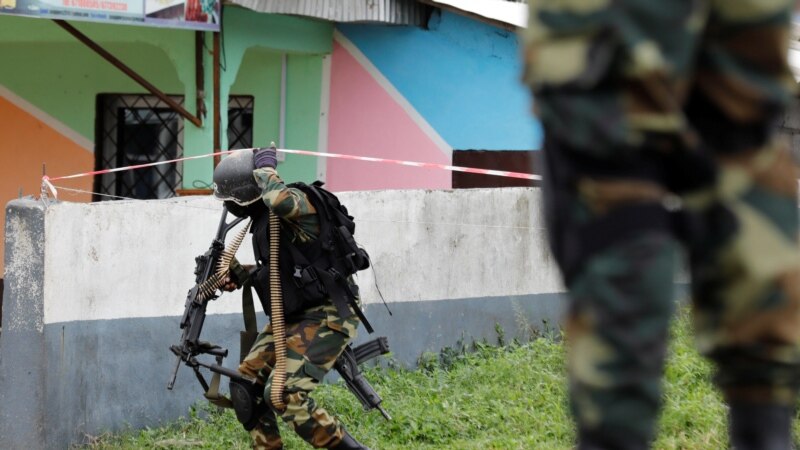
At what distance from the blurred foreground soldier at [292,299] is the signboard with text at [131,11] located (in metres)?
3.59

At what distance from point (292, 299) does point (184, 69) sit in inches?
210

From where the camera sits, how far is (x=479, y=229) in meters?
8.52

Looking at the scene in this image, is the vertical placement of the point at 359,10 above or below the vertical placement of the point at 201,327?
above

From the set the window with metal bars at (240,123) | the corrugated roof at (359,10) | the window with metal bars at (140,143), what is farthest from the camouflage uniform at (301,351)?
the window with metal bars at (240,123)

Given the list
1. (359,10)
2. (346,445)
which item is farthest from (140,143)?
(346,445)

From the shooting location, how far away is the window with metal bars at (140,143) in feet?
41.2

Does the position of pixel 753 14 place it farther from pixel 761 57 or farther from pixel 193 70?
pixel 193 70

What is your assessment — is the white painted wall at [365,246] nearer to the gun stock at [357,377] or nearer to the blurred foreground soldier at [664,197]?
the gun stock at [357,377]

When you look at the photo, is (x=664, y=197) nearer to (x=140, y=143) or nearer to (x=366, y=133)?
(x=366, y=133)

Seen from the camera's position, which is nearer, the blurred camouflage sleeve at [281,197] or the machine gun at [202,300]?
the blurred camouflage sleeve at [281,197]

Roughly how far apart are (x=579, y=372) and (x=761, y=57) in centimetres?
52

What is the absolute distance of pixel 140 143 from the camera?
1270 centimetres

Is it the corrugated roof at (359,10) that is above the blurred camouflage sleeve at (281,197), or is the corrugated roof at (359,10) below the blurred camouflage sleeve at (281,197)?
above

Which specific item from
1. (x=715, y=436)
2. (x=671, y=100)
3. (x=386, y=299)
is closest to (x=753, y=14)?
(x=671, y=100)
